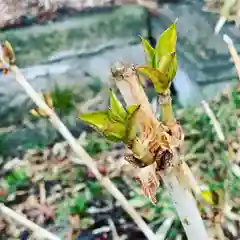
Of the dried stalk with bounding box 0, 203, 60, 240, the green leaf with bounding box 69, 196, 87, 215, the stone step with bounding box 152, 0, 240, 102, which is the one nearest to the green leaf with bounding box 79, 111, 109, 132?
the dried stalk with bounding box 0, 203, 60, 240

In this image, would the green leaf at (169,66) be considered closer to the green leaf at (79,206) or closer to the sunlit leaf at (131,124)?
the sunlit leaf at (131,124)

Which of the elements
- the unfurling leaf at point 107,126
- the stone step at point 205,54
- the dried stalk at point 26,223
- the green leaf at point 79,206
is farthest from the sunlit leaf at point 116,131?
the stone step at point 205,54

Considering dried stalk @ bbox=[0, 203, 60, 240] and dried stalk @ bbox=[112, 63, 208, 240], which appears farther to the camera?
dried stalk @ bbox=[0, 203, 60, 240]

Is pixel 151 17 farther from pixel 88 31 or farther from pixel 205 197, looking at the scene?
pixel 205 197

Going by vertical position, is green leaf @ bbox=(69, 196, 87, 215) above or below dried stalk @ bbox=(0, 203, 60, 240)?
below

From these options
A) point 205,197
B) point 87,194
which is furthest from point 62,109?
point 205,197

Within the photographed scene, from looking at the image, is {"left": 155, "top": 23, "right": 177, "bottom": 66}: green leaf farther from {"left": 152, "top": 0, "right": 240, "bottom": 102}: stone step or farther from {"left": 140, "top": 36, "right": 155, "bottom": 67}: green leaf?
{"left": 152, "top": 0, "right": 240, "bottom": 102}: stone step

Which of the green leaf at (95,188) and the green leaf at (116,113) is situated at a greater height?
the green leaf at (116,113)
